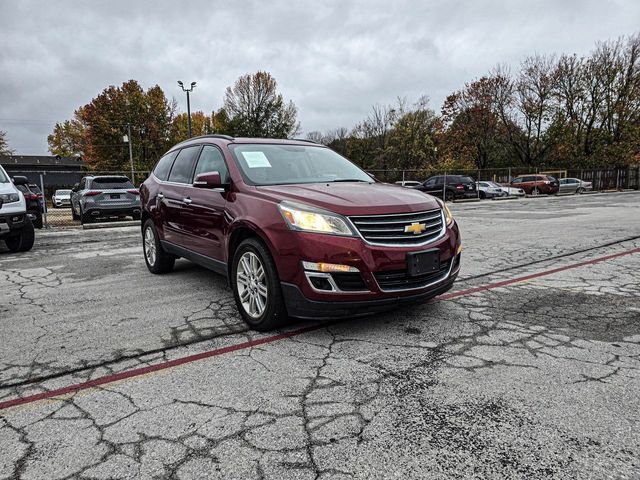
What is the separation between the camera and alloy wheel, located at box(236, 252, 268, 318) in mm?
3662

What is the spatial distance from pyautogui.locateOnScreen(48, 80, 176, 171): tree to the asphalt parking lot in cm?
4139

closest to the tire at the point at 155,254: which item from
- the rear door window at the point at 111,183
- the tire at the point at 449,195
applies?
the rear door window at the point at 111,183

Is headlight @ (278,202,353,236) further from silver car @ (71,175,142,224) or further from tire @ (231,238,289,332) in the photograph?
silver car @ (71,175,142,224)

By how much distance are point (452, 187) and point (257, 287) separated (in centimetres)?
2374

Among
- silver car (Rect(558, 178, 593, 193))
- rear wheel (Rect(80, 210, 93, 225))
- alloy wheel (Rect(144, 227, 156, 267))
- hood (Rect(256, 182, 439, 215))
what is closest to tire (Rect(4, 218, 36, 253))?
alloy wheel (Rect(144, 227, 156, 267))

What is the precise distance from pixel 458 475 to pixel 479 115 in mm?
44982

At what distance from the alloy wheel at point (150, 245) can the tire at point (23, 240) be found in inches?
130

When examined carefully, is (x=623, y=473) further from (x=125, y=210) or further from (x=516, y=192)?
(x=516, y=192)

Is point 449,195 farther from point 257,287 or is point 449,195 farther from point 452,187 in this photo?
point 257,287

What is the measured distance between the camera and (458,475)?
189cm

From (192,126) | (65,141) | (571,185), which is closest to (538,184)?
(571,185)

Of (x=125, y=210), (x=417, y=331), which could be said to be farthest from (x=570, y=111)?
(x=417, y=331)

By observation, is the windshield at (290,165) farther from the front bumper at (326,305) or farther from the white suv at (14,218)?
the white suv at (14,218)

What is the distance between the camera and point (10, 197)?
24.8ft
